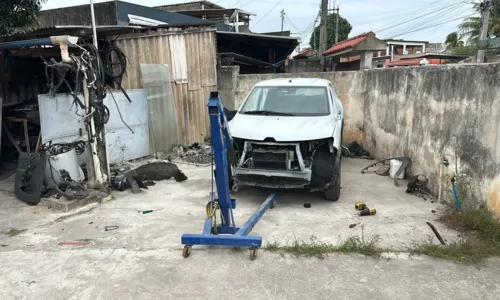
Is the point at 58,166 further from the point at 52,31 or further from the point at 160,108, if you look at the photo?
the point at 160,108

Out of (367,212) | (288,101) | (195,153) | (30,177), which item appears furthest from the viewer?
(195,153)

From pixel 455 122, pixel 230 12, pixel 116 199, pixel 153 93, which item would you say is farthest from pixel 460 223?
pixel 230 12

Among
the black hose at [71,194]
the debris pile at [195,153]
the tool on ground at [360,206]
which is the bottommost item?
the tool on ground at [360,206]

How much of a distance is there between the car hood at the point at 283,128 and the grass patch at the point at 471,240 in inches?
78.8

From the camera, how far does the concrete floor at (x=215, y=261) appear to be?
344 cm

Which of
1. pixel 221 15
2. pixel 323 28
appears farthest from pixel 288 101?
pixel 221 15

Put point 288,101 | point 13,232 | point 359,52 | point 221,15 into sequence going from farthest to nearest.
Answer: point 221,15 < point 359,52 < point 288,101 < point 13,232

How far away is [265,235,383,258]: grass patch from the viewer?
4.09 metres

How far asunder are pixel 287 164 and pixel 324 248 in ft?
5.19

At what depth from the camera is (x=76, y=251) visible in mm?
4301

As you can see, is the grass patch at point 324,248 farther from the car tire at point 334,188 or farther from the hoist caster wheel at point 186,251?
the car tire at point 334,188

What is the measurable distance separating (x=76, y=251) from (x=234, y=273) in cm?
197

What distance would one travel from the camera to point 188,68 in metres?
10.1

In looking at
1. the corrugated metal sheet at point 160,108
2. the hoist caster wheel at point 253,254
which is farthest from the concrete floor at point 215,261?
the corrugated metal sheet at point 160,108
